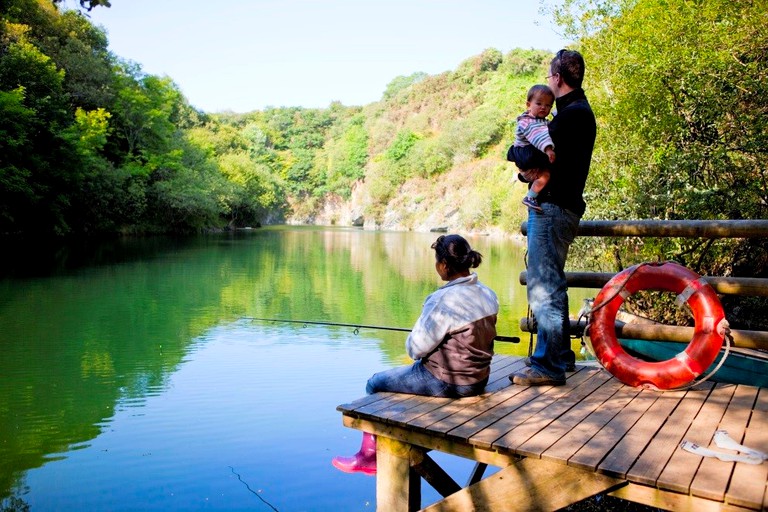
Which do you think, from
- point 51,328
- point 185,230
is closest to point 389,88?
point 185,230

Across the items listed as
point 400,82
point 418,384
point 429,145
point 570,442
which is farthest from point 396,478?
point 400,82

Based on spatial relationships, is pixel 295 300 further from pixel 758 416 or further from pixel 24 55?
pixel 24 55

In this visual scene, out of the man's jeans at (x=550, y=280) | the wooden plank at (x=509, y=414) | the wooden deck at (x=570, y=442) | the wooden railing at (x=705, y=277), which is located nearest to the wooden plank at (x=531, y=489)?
the wooden deck at (x=570, y=442)

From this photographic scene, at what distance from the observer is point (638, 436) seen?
8.48ft

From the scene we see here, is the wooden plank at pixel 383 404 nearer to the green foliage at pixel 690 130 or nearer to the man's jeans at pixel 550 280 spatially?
the man's jeans at pixel 550 280

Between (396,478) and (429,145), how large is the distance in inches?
2273

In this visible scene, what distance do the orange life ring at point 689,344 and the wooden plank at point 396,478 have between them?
122 centimetres

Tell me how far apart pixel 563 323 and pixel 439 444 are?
1.10 metres

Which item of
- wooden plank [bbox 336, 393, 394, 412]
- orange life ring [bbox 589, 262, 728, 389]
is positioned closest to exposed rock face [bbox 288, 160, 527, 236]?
orange life ring [bbox 589, 262, 728, 389]

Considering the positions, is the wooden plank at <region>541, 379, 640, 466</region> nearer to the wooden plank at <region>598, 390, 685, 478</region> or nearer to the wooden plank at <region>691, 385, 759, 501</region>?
the wooden plank at <region>598, 390, 685, 478</region>

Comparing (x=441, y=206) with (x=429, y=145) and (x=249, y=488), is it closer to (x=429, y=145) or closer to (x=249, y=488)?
(x=429, y=145)

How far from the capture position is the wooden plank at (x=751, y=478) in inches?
77.9

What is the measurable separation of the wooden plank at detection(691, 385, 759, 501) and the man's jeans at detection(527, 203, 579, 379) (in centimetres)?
82

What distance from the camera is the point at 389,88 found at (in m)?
94.1
